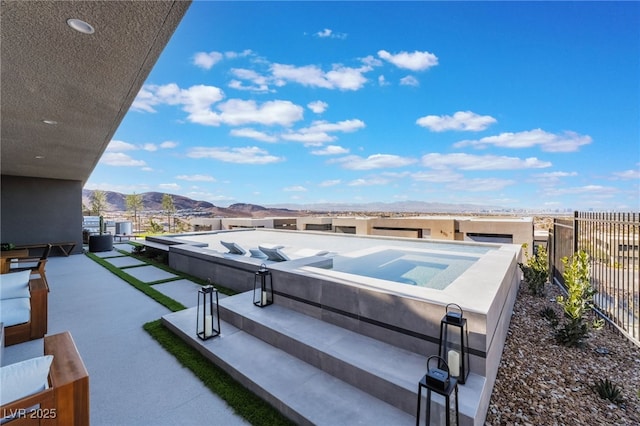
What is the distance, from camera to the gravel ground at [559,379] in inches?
101

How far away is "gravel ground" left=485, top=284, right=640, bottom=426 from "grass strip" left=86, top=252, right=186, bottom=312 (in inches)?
195

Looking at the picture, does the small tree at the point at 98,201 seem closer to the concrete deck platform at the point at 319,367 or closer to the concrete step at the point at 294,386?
the concrete deck platform at the point at 319,367

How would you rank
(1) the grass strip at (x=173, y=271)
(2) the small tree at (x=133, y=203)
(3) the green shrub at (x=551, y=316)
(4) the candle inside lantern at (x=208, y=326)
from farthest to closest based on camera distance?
(2) the small tree at (x=133, y=203) < (1) the grass strip at (x=173, y=271) < (3) the green shrub at (x=551, y=316) < (4) the candle inside lantern at (x=208, y=326)

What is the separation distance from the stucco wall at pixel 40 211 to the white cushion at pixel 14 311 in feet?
30.7

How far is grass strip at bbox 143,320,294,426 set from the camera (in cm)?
251

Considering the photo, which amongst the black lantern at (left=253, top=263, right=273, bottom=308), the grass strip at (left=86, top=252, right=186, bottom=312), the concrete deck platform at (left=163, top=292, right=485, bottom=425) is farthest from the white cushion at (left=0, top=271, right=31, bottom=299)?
the black lantern at (left=253, top=263, right=273, bottom=308)

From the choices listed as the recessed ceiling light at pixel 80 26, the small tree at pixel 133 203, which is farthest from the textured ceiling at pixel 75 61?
the small tree at pixel 133 203

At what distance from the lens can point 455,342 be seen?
104 inches

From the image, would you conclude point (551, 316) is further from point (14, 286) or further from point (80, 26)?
point (14, 286)

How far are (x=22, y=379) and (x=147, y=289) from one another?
16.9 feet

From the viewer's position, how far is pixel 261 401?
271 cm

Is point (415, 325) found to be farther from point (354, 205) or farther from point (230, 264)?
point (354, 205)

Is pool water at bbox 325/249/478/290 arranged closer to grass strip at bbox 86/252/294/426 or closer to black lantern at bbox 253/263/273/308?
black lantern at bbox 253/263/273/308

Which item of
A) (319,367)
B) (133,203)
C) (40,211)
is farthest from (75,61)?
(133,203)
